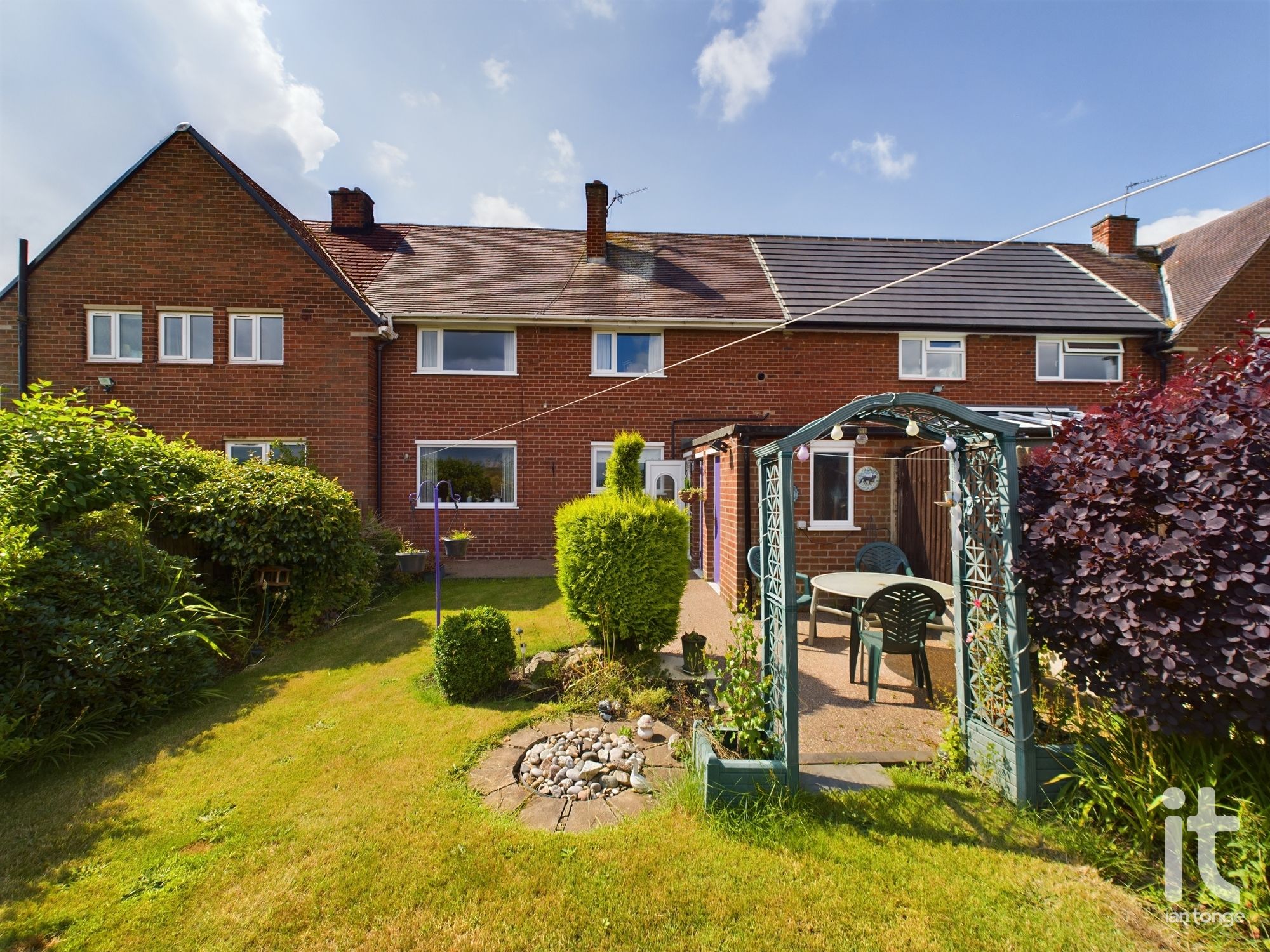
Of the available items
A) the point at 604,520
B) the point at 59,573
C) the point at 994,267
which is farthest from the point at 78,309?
the point at 994,267

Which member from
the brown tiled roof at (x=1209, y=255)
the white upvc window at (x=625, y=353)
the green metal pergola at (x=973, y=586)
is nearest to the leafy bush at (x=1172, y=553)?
the green metal pergola at (x=973, y=586)

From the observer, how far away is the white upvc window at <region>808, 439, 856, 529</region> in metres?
8.11

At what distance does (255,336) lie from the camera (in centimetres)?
1082

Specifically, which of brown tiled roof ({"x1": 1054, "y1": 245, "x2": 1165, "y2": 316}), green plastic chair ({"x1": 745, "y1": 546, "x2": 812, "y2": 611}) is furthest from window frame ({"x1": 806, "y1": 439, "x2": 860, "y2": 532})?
brown tiled roof ({"x1": 1054, "y1": 245, "x2": 1165, "y2": 316})

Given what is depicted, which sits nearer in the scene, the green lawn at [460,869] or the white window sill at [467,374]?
the green lawn at [460,869]

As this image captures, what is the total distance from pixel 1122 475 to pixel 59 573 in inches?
281

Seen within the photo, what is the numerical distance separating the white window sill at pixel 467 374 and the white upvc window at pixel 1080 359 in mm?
11630

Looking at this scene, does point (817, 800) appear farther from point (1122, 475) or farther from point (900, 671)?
point (900, 671)

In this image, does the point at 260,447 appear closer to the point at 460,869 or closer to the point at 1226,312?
the point at 460,869

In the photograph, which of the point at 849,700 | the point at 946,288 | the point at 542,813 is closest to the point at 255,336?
the point at 542,813

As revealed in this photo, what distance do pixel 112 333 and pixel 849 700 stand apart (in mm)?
14300

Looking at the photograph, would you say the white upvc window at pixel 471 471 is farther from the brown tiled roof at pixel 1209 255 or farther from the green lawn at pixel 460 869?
the brown tiled roof at pixel 1209 255

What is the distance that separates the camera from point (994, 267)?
1399 centimetres

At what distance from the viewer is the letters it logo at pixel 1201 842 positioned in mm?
2400
